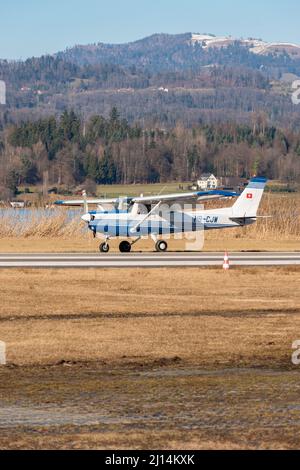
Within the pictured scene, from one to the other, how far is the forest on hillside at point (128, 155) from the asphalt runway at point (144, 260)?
95.5 meters

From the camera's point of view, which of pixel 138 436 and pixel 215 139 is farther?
pixel 215 139

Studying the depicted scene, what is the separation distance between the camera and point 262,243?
159ft

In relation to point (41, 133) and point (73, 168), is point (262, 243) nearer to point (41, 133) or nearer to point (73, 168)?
point (73, 168)

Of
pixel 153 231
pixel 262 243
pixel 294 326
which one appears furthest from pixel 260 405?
pixel 262 243

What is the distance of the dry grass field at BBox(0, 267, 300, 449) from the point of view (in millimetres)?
10836

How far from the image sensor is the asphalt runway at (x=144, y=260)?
111ft

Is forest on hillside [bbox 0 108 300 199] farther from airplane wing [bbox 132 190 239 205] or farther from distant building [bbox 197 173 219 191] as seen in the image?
airplane wing [bbox 132 190 239 205]

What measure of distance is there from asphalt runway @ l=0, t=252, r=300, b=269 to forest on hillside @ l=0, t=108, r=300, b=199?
313 ft

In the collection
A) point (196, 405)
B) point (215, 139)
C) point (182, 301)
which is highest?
point (196, 405)

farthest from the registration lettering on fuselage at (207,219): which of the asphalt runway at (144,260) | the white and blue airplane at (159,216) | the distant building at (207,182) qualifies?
the distant building at (207,182)

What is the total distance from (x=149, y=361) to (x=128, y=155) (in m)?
150

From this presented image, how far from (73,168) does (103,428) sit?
139 meters

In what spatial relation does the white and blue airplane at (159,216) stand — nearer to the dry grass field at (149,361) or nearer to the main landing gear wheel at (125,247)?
the main landing gear wheel at (125,247)

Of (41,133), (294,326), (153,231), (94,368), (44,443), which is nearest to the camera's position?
(44,443)
